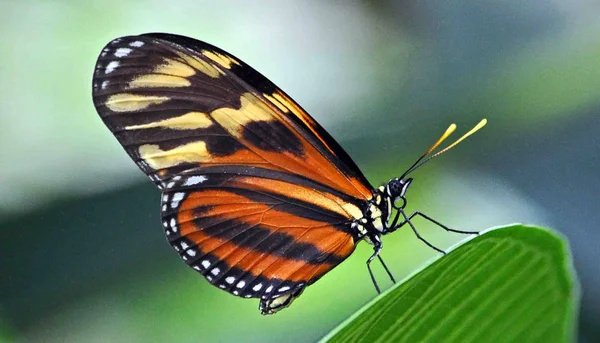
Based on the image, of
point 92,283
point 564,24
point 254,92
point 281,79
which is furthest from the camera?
point 564,24

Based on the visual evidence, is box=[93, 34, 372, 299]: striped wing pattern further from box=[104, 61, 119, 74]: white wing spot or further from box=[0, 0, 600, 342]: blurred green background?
box=[0, 0, 600, 342]: blurred green background

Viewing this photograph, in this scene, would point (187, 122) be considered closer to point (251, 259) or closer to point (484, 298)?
point (251, 259)

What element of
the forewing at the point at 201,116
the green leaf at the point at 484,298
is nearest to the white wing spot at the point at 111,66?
the forewing at the point at 201,116

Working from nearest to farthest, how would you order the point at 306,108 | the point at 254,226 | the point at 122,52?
the point at 122,52, the point at 254,226, the point at 306,108

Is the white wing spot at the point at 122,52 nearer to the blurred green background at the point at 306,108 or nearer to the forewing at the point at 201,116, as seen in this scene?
the forewing at the point at 201,116

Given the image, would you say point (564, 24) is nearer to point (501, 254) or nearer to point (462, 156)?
point (462, 156)

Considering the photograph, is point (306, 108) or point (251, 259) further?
point (306, 108)

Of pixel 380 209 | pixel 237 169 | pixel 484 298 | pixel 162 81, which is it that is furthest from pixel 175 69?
pixel 484 298

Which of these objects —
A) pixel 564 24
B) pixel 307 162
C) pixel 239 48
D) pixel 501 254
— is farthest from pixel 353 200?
pixel 564 24
